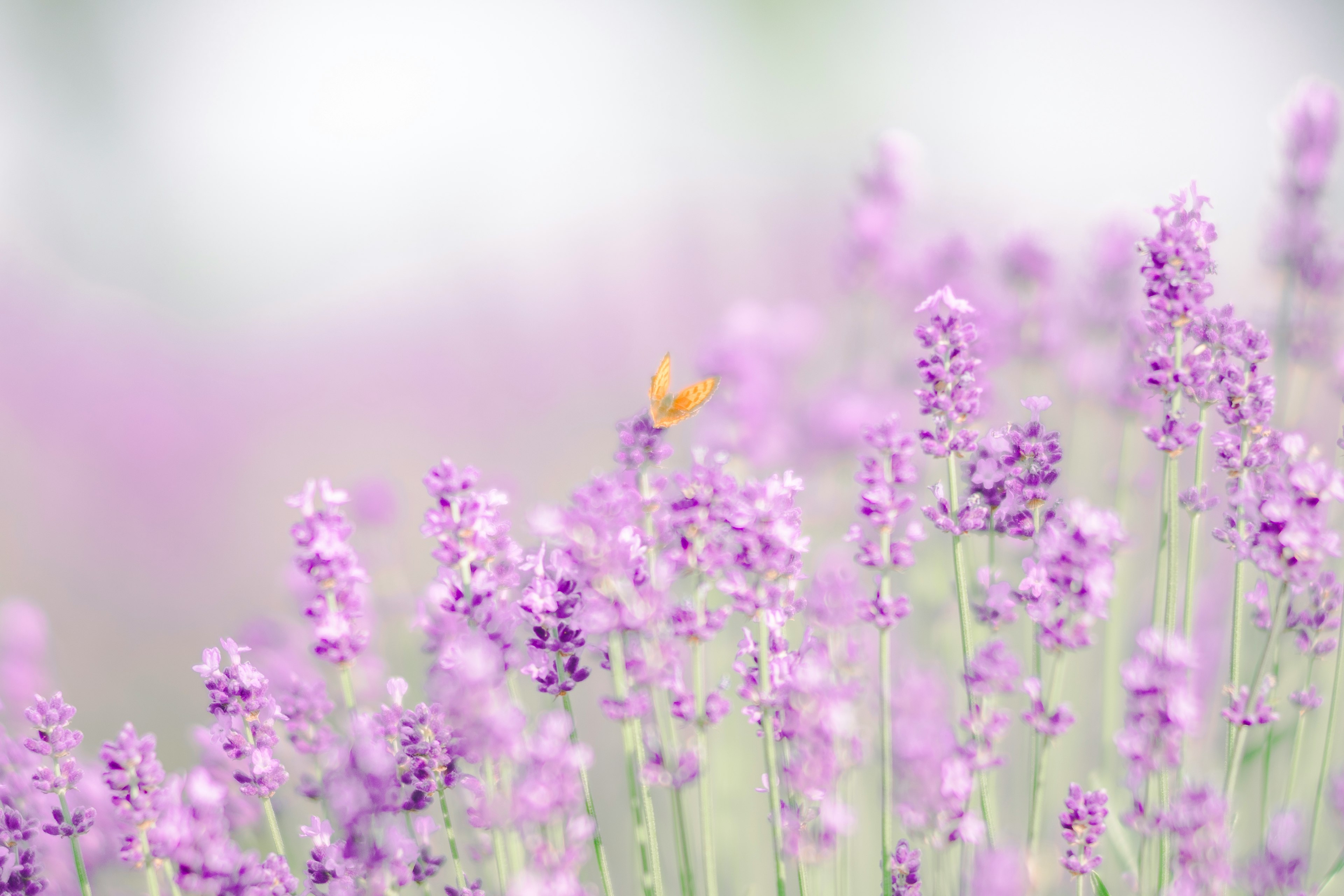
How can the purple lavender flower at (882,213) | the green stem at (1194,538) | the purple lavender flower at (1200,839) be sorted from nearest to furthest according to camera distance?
1. the purple lavender flower at (1200,839)
2. the green stem at (1194,538)
3. the purple lavender flower at (882,213)

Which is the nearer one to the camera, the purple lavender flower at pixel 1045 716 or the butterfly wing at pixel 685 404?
the purple lavender flower at pixel 1045 716

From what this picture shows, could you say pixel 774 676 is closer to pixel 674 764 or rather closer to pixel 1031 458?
pixel 674 764

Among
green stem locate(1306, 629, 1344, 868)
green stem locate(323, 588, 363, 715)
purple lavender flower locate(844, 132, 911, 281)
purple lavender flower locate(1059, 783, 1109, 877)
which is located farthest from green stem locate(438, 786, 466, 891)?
purple lavender flower locate(844, 132, 911, 281)

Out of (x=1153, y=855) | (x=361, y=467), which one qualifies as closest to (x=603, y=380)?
(x=361, y=467)

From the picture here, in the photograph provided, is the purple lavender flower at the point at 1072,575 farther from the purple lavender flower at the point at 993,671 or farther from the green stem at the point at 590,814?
the green stem at the point at 590,814

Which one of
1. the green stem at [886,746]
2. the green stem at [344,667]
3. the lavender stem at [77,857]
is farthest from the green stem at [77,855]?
the green stem at [886,746]

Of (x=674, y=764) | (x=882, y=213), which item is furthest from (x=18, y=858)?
(x=882, y=213)
